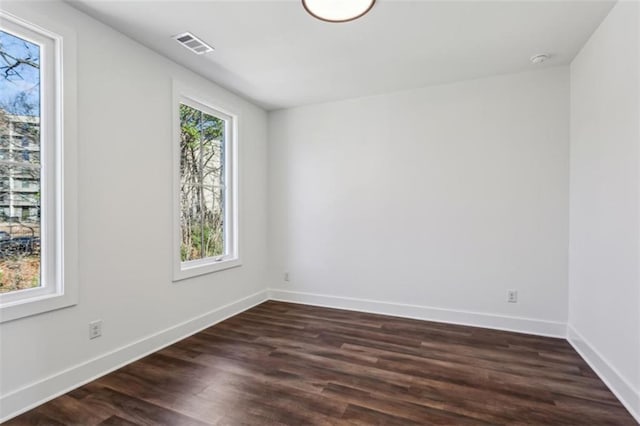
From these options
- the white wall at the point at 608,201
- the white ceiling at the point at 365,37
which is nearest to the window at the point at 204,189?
the white ceiling at the point at 365,37

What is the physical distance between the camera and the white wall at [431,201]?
3.02 metres

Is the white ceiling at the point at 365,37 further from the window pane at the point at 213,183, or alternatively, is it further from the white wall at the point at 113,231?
the window pane at the point at 213,183

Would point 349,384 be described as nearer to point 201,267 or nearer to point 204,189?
point 201,267

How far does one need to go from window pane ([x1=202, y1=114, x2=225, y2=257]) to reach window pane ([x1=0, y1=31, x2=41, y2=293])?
1.52 m

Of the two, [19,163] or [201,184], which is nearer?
[19,163]

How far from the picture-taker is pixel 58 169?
2061mm

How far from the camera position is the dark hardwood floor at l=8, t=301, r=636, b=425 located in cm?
182

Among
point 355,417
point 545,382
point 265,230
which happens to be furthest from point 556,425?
point 265,230

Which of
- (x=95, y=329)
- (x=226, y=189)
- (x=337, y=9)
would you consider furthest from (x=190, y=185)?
(x=337, y=9)

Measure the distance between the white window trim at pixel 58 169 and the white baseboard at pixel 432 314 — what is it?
2.51 meters

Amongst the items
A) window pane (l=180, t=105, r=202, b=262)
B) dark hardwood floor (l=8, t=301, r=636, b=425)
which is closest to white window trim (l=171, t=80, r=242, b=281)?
window pane (l=180, t=105, r=202, b=262)

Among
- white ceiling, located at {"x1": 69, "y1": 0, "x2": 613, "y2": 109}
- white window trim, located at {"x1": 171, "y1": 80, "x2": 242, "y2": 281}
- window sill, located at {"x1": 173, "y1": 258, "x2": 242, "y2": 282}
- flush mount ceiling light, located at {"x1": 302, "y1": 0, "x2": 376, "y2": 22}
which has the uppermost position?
white ceiling, located at {"x1": 69, "y1": 0, "x2": 613, "y2": 109}

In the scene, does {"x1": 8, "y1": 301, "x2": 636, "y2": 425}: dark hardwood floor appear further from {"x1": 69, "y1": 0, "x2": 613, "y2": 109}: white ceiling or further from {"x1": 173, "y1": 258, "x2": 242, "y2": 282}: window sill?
{"x1": 69, "y1": 0, "x2": 613, "y2": 109}: white ceiling

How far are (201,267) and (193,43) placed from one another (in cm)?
203
